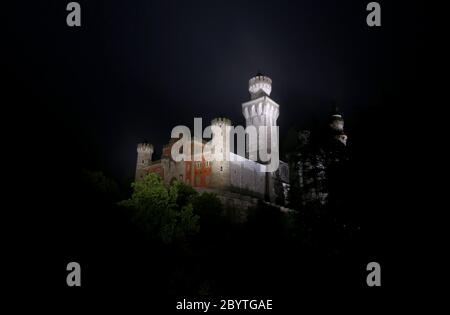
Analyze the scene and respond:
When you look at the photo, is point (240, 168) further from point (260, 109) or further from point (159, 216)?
point (159, 216)

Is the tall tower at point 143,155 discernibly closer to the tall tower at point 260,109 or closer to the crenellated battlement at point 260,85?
the tall tower at point 260,109

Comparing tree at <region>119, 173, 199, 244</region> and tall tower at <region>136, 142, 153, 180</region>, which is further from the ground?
tall tower at <region>136, 142, 153, 180</region>

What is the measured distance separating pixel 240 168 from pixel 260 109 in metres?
14.2

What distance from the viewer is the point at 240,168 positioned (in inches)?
2192

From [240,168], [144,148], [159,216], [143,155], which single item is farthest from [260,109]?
[159,216]

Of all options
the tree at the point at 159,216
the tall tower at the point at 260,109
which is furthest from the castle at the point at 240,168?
the tree at the point at 159,216

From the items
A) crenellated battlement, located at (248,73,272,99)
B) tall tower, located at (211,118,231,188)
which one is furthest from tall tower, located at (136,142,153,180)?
crenellated battlement, located at (248,73,272,99)

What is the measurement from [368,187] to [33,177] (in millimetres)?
16360

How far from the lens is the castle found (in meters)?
51.9

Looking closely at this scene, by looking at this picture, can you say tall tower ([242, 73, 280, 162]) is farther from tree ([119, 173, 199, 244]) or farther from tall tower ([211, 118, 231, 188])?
tree ([119, 173, 199, 244])

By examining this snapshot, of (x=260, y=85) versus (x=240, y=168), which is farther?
(x=260, y=85)

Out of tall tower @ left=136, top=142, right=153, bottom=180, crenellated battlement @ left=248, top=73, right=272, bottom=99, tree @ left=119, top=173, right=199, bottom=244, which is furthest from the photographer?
crenellated battlement @ left=248, top=73, right=272, bottom=99
